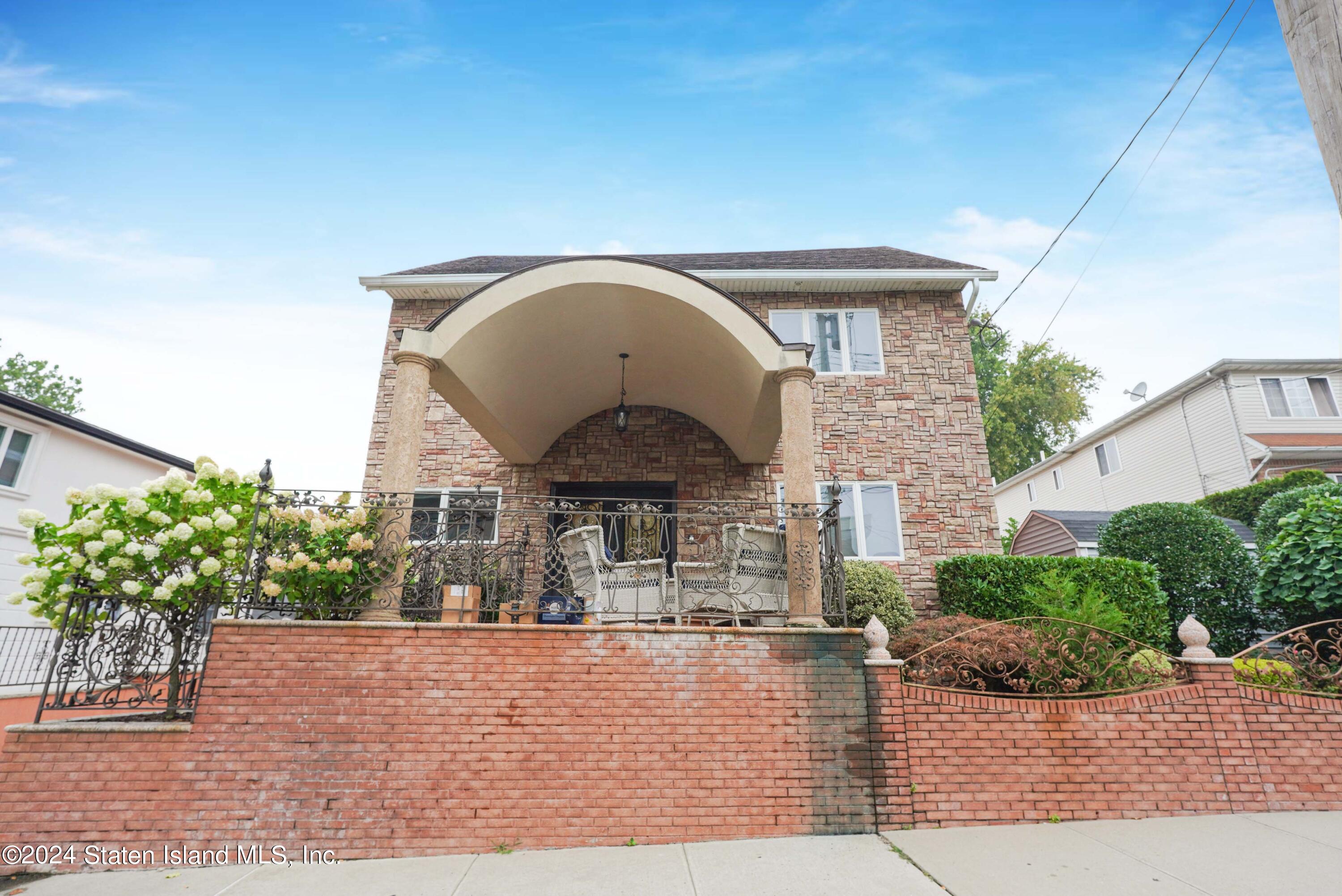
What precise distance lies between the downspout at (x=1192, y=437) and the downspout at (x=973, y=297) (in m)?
10.9

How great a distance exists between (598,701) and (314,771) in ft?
6.90

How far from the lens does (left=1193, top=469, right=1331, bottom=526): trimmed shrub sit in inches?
584

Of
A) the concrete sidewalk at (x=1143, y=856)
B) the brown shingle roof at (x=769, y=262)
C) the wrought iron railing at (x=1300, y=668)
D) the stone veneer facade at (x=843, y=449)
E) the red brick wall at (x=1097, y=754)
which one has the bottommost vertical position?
the concrete sidewalk at (x=1143, y=856)

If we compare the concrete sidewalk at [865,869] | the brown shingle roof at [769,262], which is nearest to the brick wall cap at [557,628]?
the concrete sidewalk at [865,869]

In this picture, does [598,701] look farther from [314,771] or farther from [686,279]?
[686,279]

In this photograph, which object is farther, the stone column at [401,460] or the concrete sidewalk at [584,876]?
the stone column at [401,460]

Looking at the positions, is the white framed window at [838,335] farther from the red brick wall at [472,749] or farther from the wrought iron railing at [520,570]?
the red brick wall at [472,749]

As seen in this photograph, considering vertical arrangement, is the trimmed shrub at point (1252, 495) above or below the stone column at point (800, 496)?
above

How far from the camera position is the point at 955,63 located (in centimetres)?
948

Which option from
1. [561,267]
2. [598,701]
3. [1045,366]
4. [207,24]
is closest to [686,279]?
[561,267]

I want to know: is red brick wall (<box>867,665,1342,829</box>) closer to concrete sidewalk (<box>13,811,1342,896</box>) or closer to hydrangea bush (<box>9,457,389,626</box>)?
concrete sidewalk (<box>13,811,1342,896</box>)

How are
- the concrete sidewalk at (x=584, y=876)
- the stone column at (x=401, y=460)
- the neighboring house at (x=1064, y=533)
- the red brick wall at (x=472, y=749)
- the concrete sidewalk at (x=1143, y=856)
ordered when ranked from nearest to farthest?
the concrete sidewalk at (x=1143, y=856), the concrete sidewalk at (x=584, y=876), the red brick wall at (x=472, y=749), the stone column at (x=401, y=460), the neighboring house at (x=1064, y=533)

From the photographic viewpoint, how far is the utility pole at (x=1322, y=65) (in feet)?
5.87

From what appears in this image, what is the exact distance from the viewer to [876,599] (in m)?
8.23
